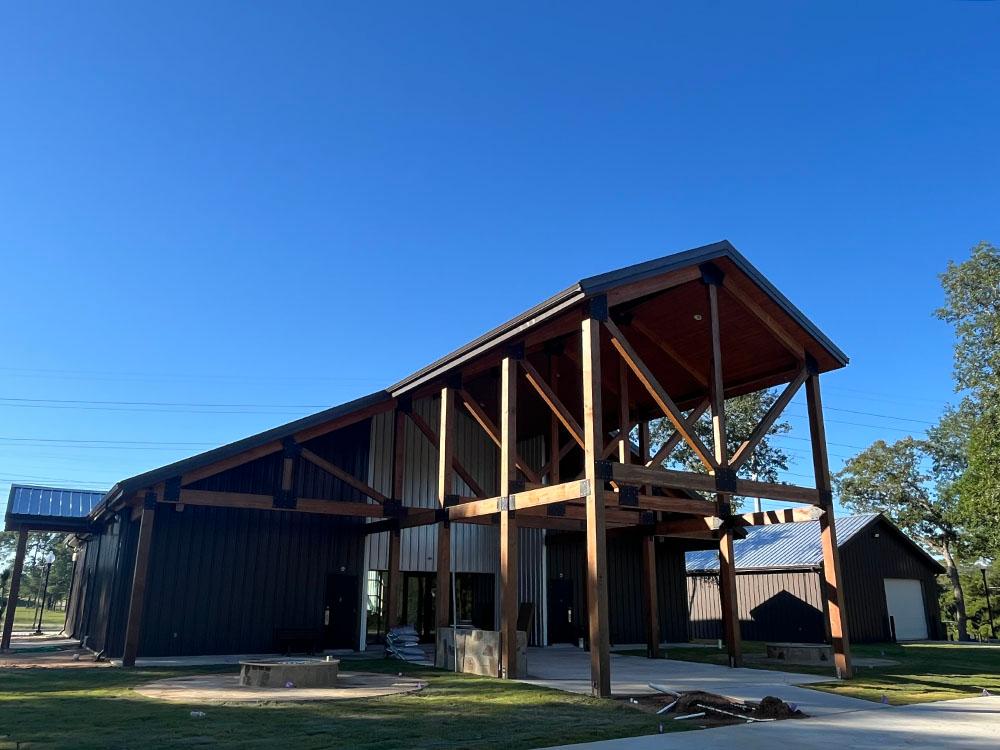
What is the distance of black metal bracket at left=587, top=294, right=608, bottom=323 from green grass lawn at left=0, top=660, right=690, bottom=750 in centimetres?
564

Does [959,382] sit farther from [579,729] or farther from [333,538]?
[579,729]

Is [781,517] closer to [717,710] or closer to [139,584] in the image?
[717,710]

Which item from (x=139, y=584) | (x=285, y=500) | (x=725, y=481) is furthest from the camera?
(x=285, y=500)

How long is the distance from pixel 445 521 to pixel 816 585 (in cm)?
1411

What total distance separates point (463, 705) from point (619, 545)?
1335cm

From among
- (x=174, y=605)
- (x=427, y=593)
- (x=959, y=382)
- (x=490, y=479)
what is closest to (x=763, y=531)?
(x=959, y=382)

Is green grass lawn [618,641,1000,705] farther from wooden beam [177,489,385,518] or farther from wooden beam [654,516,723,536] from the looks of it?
wooden beam [177,489,385,518]

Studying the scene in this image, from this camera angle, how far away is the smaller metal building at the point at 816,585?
24.2 meters

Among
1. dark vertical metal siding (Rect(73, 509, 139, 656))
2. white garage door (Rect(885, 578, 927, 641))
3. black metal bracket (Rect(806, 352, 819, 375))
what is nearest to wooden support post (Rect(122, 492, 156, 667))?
dark vertical metal siding (Rect(73, 509, 139, 656))

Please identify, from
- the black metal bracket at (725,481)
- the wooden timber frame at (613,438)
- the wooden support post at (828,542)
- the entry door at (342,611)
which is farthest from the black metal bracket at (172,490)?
Result: the wooden support post at (828,542)

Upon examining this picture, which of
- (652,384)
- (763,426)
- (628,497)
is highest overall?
(652,384)

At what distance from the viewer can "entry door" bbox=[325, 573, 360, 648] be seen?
18.1 m

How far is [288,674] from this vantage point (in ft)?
37.4

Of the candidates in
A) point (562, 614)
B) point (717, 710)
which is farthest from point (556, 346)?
point (717, 710)
